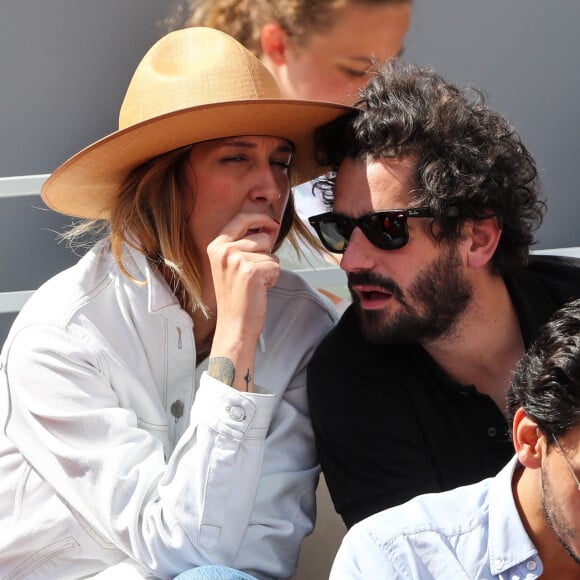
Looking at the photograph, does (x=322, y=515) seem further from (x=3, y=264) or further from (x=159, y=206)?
(x=3, y=264)

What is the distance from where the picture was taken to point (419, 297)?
9.10ft

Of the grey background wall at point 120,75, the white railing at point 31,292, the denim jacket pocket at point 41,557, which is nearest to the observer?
the denim jacket pocket at point 41,557

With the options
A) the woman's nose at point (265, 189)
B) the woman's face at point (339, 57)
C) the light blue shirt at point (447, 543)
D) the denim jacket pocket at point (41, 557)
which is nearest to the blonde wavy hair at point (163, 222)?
the woman's nose at point (265, 189)

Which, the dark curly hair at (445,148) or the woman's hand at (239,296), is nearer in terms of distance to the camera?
the woman's hand at (239,296)

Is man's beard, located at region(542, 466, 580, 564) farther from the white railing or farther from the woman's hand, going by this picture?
the white railing

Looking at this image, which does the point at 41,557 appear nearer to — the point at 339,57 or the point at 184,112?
the point at 184,112

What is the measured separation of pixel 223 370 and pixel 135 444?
26 centimetres

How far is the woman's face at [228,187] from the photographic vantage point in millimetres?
2731

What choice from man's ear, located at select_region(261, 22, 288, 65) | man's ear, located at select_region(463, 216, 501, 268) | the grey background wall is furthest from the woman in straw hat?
the grey background wall

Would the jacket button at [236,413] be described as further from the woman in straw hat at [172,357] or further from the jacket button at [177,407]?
the jacket button at [177,407]

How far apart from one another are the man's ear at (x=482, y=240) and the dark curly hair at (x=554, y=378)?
26.8 inches

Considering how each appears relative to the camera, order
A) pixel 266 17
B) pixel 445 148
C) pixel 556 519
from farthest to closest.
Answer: pixel 266 17, pixel 445 148, pixel 556 519

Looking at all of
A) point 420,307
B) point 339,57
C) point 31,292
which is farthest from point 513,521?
point 339,57

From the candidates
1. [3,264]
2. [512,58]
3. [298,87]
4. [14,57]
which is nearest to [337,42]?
[298,87]
